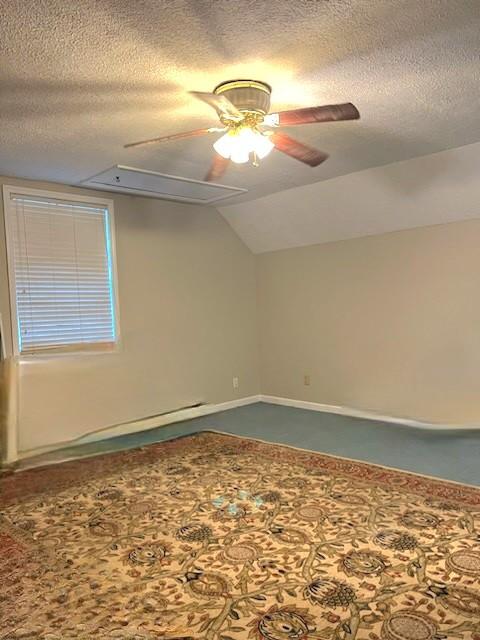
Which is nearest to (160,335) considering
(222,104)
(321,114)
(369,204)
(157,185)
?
(157,185)

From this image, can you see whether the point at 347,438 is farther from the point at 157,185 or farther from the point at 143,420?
the point at 157,185

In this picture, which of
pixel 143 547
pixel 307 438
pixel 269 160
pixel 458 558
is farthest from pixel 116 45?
pixel 307 438

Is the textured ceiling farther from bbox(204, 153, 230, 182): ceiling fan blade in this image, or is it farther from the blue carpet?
the blue carpet

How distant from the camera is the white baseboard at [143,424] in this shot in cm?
410

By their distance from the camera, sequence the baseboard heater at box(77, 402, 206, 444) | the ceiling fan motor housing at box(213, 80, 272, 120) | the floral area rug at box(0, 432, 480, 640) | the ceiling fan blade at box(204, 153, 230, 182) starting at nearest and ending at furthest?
the floral area rug at box(0, 432, 480, 640)
the ceiling fan motor housing at box(213, 80, 272, 120)
the ceiling fan blade at box(204, 153, 230, 182)
the baseboard heater at box(77, 402, 206, 444)

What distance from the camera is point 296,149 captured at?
272 centimetres

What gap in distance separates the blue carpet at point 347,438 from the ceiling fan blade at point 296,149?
7.37 feet

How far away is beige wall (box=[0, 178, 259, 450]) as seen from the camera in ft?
13.8

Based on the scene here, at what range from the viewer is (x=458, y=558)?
2.21 metres

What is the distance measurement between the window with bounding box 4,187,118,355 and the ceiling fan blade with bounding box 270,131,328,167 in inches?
93.0

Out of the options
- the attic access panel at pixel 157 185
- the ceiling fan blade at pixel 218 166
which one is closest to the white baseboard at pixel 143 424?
the attic access panel at pixel 157 185

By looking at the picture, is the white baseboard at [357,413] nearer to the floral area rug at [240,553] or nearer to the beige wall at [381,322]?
the beige wall at [381,322]

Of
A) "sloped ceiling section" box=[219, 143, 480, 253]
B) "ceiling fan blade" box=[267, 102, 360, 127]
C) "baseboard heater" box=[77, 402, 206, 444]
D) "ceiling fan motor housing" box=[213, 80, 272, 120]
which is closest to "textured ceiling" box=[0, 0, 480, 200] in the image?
"ceiling fan motor housing" box=[213, 80, 272, 120]

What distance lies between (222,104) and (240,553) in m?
2.17
